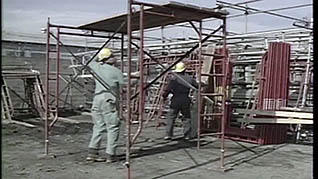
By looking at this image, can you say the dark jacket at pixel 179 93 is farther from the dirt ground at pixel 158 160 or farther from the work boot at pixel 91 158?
the work boot at pixel 91 158

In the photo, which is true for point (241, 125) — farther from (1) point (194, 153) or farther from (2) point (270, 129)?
(1) point (194, 153)

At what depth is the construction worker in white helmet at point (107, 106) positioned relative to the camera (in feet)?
22.8

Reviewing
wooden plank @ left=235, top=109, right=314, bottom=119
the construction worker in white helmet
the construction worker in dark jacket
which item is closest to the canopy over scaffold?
the construction worker in white helmet

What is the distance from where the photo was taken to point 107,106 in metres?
7.00

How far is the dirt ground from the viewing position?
6.31 metres

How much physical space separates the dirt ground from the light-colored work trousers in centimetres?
31

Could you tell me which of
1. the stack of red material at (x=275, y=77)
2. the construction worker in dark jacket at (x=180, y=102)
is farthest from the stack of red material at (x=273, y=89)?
the construction worker in dark jacket at (x=180, y=102)

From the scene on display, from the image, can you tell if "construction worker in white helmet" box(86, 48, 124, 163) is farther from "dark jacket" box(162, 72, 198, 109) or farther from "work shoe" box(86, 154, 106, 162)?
"dark jacket" box(162, 72, 198, 109)

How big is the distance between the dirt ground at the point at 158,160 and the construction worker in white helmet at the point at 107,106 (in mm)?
248

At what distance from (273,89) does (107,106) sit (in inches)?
159

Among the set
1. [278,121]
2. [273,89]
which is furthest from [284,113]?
[273,89]

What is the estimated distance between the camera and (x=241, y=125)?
1026cm

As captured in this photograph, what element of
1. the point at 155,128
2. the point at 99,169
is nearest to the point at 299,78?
the point at 155,128

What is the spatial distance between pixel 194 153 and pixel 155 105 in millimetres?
5738
